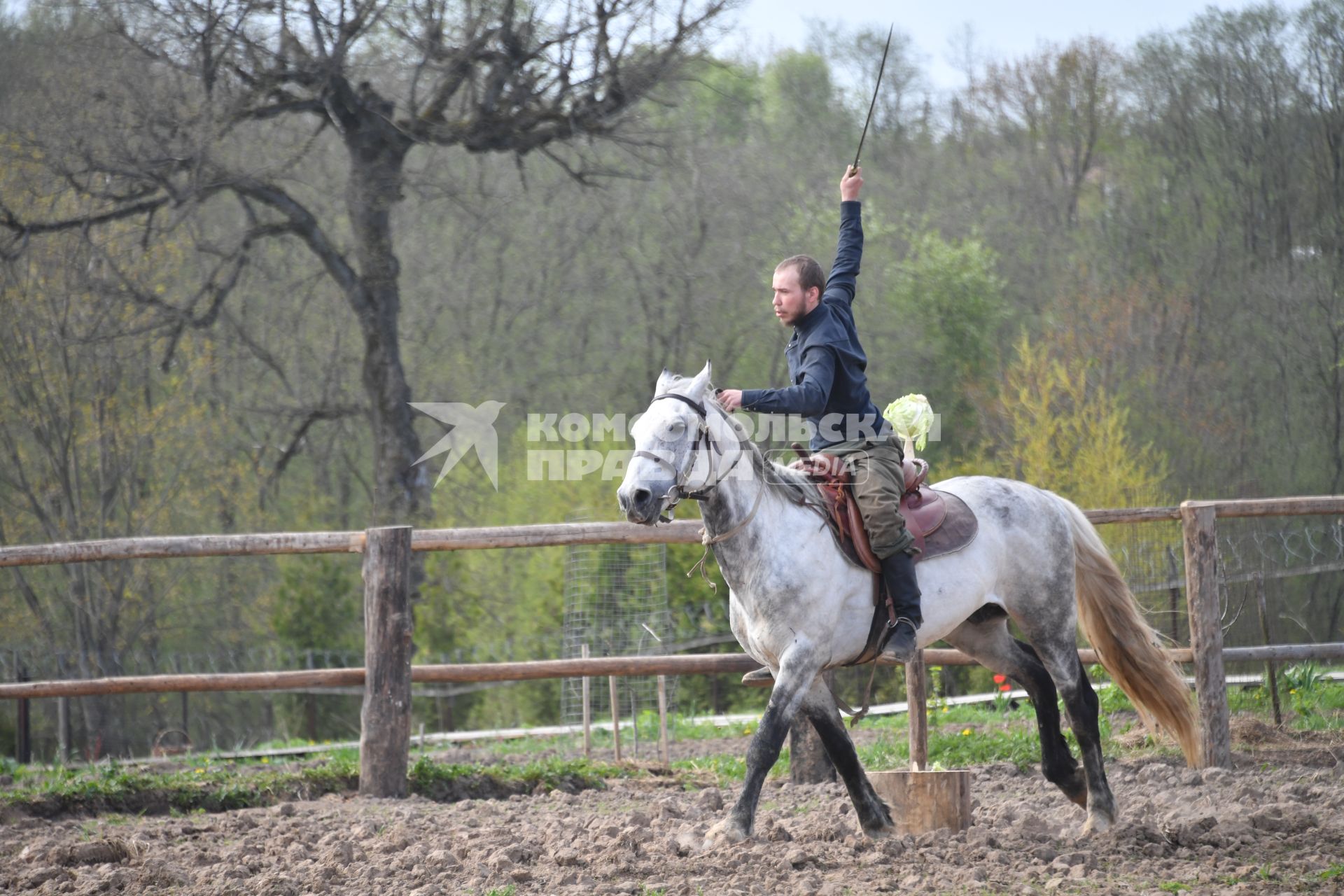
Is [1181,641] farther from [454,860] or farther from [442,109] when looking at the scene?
[442,109]

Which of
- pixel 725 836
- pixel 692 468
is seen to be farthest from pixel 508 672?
pixel 692 468

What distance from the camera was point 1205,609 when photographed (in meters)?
6.43

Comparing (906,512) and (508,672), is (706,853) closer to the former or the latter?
(906,512)

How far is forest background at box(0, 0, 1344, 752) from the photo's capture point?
569 inches

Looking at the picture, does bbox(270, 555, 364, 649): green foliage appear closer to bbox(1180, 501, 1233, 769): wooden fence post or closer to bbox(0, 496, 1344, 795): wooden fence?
bbox(0, 496, 1344, 795): wooden fence

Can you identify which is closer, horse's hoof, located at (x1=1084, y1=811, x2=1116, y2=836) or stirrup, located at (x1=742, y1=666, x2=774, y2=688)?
horse's hoof, located at (x1=1084, y1=811, x2=1116, y2=836)

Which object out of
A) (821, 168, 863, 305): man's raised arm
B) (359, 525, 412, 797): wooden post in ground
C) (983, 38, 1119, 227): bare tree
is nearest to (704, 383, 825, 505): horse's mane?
(821, 168, 863, 305): man's raised arm

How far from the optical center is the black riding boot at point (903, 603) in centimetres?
439

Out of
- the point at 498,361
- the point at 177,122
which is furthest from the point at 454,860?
the point at 498,361

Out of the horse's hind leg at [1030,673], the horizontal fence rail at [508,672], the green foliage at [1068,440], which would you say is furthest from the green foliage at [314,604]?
the horse's hind leg at [1030,673]

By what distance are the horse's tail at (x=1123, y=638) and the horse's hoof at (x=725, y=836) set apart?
6.83 feet

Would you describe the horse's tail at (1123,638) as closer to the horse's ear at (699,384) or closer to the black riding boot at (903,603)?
the black riding boot at (903,603)

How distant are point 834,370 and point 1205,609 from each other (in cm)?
339

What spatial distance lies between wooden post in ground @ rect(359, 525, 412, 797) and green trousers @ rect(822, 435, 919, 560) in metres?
2.85
